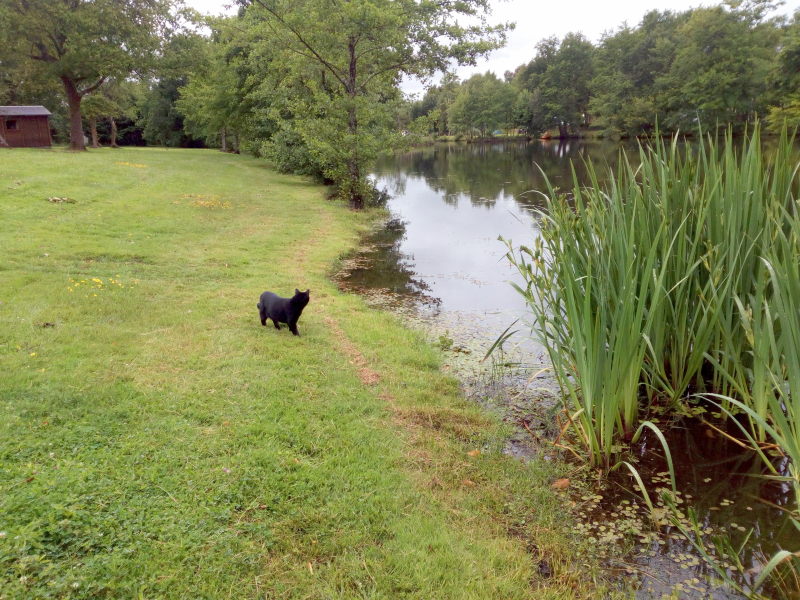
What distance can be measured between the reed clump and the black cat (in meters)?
2.96

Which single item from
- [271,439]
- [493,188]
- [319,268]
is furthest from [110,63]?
[271,439]

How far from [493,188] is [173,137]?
145ft

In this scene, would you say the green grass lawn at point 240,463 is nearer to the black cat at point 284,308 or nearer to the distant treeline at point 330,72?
the black cat at point 284,308

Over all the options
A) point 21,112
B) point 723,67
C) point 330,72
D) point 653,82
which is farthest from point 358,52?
point 653,82

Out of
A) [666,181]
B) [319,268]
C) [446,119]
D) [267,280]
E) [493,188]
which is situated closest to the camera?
[666,181]

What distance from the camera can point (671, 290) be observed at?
3701 millimetres

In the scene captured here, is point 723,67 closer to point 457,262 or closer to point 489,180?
point 489,180

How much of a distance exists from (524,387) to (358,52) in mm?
16832

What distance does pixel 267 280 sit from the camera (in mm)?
9094

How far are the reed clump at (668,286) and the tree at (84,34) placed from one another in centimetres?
3153

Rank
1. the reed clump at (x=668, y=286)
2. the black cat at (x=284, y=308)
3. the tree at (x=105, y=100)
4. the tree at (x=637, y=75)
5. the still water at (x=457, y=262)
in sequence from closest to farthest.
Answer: the reed clump at (x=668, y=286)
the black cat at (x=284, y=308)
the still water at (x=457, y=262)
the tree at (x=105, y=100)
the tree at (x=637, y=75)

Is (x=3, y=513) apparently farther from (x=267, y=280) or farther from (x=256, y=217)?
(x=256, y=217)

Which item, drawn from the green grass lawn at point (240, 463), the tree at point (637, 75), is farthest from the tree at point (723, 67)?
the green grass lawn at point (240, 463)

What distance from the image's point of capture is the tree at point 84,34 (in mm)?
25781
